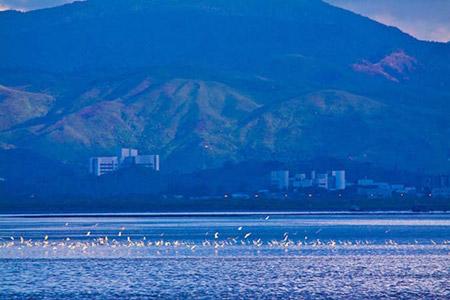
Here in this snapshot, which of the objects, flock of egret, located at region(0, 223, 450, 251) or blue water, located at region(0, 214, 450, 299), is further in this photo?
flock of egret, located at region(0, 223, 450, 251)

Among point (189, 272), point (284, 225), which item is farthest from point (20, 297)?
point (284, 225)

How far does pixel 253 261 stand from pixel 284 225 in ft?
222

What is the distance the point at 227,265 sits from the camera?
81.8m

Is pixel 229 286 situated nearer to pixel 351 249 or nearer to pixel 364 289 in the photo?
pixel 364 289

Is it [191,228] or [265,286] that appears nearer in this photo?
[265,286]

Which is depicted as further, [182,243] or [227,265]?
[182,243]

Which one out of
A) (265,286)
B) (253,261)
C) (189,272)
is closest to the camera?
(265,286)

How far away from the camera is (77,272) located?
252 feet

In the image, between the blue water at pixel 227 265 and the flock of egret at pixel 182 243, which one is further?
the flock of egret at pixel 182 243

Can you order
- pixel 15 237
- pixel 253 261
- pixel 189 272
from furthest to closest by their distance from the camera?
pixel 15 237 → pixel 253 261 → pixel 189 272

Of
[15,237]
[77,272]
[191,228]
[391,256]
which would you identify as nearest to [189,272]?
[77,272]

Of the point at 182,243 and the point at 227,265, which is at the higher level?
the point at 182,243

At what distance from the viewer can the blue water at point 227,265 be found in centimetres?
6462

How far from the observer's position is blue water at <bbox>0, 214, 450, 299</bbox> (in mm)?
64625
